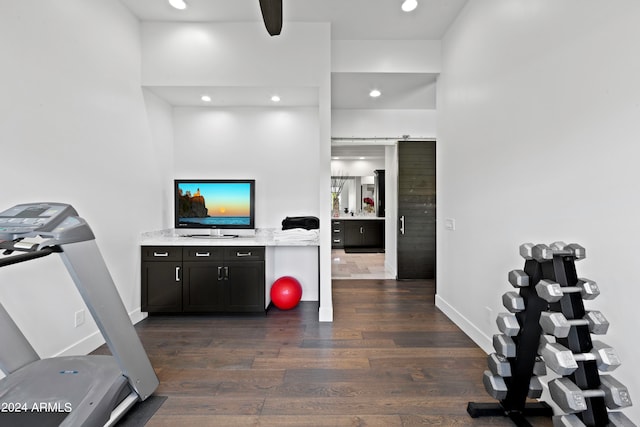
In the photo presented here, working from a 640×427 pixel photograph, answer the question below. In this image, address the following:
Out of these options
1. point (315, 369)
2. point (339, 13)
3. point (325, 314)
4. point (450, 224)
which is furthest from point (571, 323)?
point (339, 13)

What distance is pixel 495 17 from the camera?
2471 mm

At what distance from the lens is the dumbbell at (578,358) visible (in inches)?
50.3

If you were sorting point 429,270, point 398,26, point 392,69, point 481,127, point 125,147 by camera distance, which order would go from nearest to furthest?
1. point 481,127
2. point 125,147
3. point 398,26
4. point 392,69
5. point 429,270

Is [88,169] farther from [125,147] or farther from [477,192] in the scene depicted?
[477,192]

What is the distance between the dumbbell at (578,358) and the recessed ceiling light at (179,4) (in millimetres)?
3951

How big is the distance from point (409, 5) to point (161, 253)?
368 centimetres

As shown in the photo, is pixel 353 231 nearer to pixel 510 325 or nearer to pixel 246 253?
pixel 246 253

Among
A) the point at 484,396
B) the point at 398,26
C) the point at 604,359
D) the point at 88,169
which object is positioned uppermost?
the point at 398,26

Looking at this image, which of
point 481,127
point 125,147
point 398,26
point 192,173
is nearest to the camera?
point 481,127

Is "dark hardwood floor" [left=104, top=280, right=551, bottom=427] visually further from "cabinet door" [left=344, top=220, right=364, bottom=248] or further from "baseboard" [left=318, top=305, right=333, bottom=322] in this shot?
"cabinet door" [left=344, top=220, right=364, bottom=248]

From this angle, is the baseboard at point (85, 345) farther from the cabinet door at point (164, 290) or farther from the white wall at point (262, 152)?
the white wall at point (262, 152)

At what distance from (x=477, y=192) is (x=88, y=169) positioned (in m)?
3.49

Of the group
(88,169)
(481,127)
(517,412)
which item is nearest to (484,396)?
(517,412)

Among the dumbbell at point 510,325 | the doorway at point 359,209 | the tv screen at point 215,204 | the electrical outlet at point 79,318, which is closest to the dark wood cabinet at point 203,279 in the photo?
the tv screen at point 215,204
